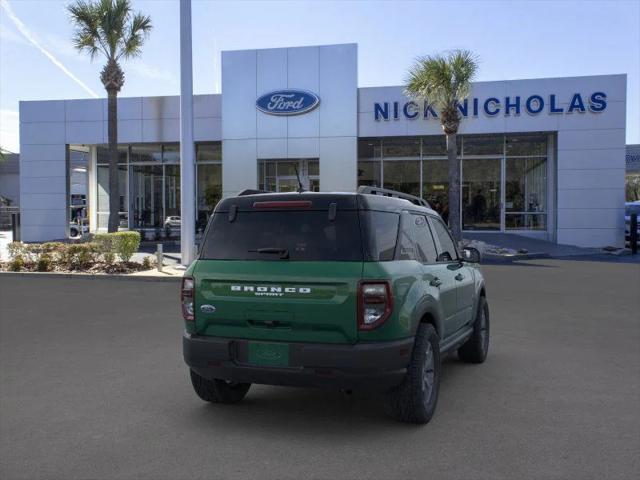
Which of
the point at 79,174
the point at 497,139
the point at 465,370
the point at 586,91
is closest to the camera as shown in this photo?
the point at 465,370

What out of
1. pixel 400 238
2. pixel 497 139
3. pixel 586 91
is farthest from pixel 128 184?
pixel 400 238

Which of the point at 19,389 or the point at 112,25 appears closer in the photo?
the point at 19,389

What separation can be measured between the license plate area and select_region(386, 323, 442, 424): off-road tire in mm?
875

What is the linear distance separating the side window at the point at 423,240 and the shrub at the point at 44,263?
13.4 meters

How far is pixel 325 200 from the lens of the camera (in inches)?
186

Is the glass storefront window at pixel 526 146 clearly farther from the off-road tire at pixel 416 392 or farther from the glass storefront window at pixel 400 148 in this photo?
the off-road tire at pixel 416 392

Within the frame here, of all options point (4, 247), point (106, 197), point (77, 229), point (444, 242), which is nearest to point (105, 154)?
point (106, 197)

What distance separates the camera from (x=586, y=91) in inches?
969

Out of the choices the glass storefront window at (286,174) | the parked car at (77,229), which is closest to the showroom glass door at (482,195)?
the glass storefront window at (286,174)

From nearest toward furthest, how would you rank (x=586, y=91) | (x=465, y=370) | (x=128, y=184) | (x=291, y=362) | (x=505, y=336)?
1. (x=291, y=362)
2. (x=465, y=370)
3. (x=505, y=336)
4. (x=586, y=91)
5. (x=128, y=184)

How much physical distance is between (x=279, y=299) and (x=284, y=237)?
0.50 m

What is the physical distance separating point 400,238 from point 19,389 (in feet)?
12.5

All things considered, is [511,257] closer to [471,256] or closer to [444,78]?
[444,78]

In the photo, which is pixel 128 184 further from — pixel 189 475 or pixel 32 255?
pixel 189 475
